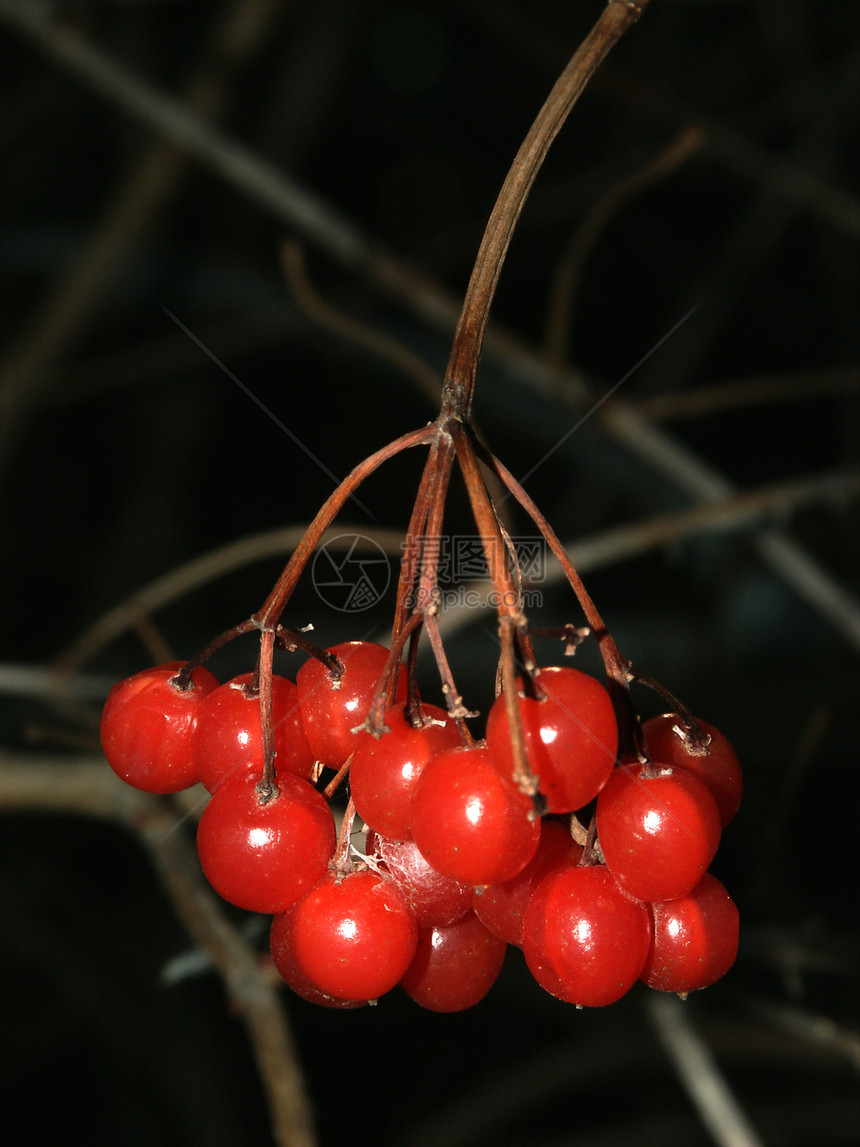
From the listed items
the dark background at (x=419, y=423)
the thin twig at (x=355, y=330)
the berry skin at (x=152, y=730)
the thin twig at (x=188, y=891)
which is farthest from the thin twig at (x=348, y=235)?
the berry skin at (x=152, y=730)

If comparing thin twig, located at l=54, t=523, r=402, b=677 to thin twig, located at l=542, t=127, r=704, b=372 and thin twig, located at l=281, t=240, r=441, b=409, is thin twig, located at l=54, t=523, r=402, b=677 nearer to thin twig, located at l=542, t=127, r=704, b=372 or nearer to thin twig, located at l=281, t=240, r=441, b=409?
thin twig, located at l=281, t=240, r=441, b=409

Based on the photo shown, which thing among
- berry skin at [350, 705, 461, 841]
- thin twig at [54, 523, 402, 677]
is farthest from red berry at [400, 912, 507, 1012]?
thin twig at [54, 523, 402, 677]

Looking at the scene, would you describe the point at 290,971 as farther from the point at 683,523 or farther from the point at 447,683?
the point at 683,523

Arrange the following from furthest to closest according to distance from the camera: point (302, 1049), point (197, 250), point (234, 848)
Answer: point (197, 250) < point (302, 1049) < point (234, 848)

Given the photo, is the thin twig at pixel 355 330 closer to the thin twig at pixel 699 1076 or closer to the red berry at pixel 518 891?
the red berry at pixel 518 891

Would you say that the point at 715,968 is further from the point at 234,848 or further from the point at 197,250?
the point at 197,250

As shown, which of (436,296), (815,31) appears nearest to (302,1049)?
(436,296)
